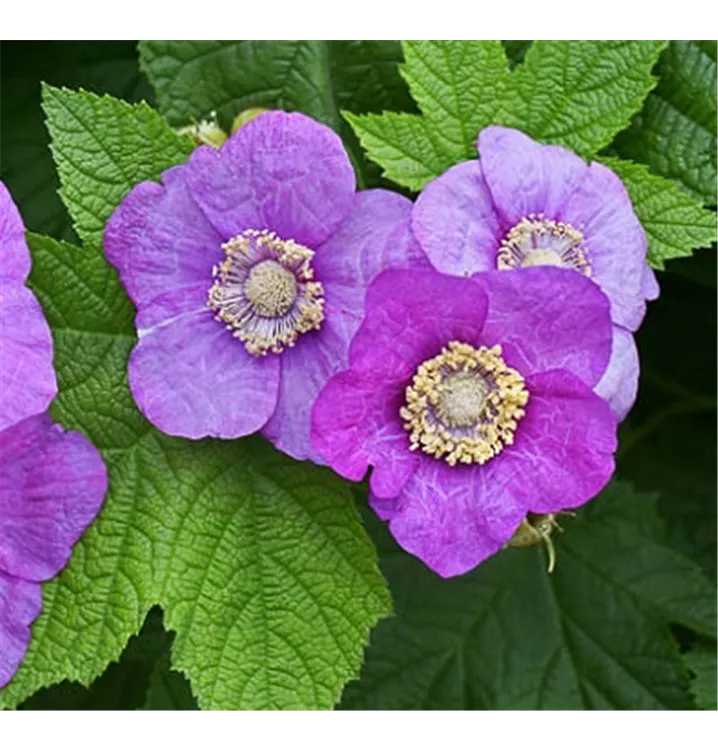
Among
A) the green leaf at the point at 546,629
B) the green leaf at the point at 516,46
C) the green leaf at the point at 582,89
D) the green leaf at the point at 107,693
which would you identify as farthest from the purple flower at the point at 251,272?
the green leaf at the point at 107,693

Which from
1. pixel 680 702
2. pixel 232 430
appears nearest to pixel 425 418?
pixel 232 430

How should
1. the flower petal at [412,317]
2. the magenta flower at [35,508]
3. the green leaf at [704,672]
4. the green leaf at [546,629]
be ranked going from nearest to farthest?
the flower petal at [412,317]
the magenta flower at [35,508]
the green leaf at [704,672]
the green leaf at [546,629]

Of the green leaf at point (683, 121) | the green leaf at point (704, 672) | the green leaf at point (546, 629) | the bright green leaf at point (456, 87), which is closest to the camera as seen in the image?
the bright green leaf at point (456, 87)

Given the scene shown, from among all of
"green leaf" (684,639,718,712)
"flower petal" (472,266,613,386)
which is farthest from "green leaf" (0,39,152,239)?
"green leaf" (684,639,718,712)

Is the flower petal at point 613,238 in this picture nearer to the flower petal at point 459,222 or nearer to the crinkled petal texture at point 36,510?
the flower petal at point 459,222

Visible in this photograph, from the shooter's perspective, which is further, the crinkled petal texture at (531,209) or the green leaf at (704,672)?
the green leaf at (704,672)

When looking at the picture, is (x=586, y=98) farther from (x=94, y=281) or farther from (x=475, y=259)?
(x=94, y=281)
